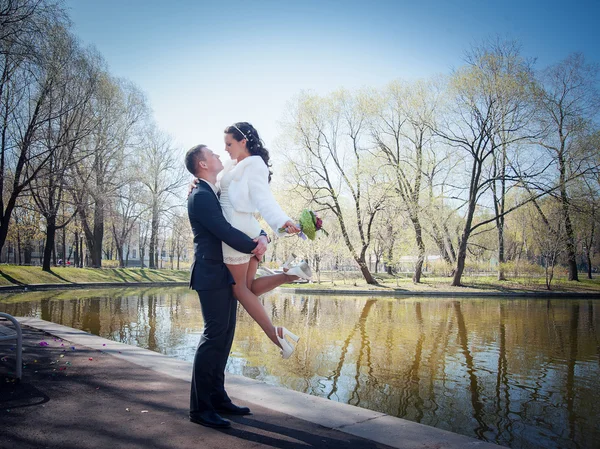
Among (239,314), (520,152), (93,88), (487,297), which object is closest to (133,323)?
(239,314)

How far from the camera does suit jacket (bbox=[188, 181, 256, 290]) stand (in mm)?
3193

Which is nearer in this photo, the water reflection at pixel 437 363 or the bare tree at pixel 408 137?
the water reflection at pixel 437 363

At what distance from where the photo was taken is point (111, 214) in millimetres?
26562

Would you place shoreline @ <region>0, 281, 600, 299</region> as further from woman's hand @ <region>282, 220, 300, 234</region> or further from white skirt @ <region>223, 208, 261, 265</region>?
woman's hand @ <region>282, 220, 300, 234</region>

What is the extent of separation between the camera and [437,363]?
649cm

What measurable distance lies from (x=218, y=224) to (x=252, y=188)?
401 millimetres

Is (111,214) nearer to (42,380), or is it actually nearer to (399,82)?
(399,82)

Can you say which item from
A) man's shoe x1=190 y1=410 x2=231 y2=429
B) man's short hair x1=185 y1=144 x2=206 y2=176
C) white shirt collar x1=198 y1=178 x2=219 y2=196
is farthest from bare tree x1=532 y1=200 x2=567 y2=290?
man's shoe x1=190 y1=410 x2=231 y2=429

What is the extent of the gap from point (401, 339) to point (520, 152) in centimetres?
2290

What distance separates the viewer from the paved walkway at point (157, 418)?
2.73m

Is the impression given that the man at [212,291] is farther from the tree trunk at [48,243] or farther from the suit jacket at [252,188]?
the tree trunk at [48,243]

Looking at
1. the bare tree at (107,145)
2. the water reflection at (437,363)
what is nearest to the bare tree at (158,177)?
the bare tree at (107,145)

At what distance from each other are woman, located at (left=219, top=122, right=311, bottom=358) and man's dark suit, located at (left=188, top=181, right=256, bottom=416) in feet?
0.34

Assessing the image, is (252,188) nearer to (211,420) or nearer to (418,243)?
A: (211,420)
